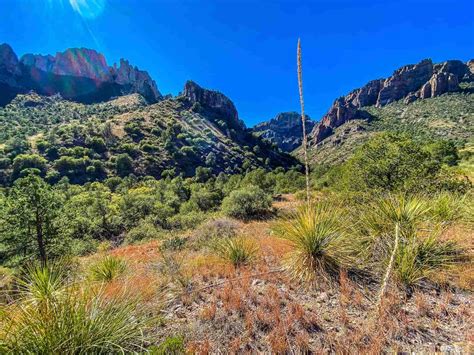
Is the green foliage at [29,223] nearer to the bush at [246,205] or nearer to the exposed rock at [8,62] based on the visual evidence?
the bush at [246,205]

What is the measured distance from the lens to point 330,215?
4695 mm

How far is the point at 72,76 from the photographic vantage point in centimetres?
15875

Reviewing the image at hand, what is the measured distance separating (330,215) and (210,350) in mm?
3056

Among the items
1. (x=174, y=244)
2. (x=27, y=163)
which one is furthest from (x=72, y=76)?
(x=174, y=244)

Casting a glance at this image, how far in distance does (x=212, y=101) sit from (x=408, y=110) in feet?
318

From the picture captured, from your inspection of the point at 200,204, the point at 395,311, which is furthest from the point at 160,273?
the point at 200,204

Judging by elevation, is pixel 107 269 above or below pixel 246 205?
above

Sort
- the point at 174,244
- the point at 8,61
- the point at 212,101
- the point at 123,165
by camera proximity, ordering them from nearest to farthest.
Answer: the point at 174,244 → the point at 123,165 → the point at 212,101 → the point at 8,61

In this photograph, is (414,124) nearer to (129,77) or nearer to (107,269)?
(107,269)

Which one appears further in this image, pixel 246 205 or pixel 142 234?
pixel 142 234

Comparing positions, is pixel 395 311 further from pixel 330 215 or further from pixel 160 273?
pixel 160 273

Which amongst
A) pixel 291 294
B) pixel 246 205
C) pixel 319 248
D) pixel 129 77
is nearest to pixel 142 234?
pixel 246 205

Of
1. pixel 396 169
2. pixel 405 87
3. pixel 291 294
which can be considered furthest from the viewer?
pixel 405 87

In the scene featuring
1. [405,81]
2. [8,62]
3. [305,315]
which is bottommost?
[305,315]
